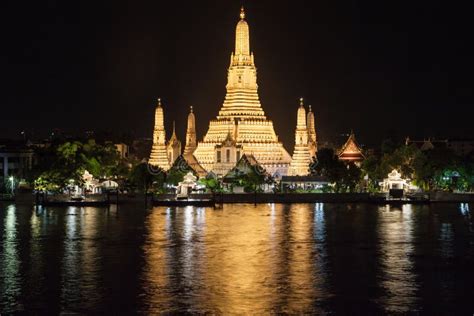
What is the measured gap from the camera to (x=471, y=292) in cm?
2931

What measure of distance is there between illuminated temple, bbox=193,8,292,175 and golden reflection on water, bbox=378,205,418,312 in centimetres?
3504

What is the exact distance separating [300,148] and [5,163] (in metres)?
27.3

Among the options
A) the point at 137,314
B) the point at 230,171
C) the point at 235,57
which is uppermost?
the point at 235,57

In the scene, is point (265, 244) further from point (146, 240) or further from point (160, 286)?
point (160, 286)

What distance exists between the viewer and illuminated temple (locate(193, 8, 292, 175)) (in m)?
92.7

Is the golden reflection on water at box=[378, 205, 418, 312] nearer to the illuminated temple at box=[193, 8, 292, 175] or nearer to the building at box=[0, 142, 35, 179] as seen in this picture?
the illuminated temple at box=[193, 8, 292, 175]

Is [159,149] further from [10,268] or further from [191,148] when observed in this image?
[10,268]

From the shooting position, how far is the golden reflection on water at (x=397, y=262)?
28.0 meters

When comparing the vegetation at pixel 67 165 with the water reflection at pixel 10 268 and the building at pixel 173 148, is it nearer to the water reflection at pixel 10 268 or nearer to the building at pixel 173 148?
the building at pixel 173 148

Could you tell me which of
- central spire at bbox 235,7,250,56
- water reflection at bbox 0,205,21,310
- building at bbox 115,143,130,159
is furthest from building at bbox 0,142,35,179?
water reflection at bbox 0,205,21,310

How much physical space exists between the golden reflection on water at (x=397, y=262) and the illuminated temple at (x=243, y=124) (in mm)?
35043

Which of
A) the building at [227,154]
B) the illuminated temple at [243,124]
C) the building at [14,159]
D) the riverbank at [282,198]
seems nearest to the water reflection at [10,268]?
the riverbank at [282,198]

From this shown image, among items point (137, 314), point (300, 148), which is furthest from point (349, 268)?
point (300, 148)

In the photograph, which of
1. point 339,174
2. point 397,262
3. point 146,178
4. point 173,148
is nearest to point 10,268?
point 397,262
